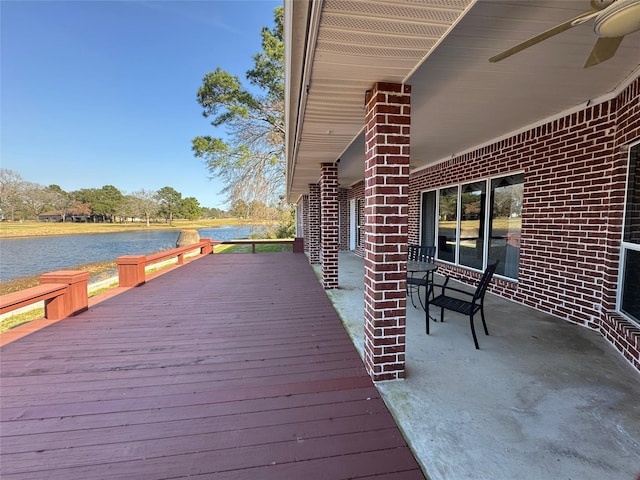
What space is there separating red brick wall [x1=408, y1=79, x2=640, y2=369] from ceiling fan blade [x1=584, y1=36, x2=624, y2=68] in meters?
1.50

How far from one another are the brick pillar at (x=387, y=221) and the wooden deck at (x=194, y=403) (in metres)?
0.35

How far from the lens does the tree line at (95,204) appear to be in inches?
855

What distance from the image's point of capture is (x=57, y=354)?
283 cm

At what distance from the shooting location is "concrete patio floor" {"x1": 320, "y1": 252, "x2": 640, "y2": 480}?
1.58m

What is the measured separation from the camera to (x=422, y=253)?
209 inches

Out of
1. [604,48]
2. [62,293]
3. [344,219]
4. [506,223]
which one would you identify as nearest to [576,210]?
[506,223]

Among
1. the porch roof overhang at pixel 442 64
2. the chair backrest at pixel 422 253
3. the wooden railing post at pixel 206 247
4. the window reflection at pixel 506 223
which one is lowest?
the wooden railing post at pixel 206 247

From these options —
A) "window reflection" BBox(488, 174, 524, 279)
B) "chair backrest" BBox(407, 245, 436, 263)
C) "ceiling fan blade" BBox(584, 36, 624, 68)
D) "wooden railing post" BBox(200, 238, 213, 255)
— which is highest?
"ceiling fan blade" BBox(584, 36, 624, 68)

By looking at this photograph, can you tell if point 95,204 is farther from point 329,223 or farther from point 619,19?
point 619,19

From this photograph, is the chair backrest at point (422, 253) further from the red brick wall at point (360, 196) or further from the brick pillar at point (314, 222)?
the red brick wall at point (360, 196)

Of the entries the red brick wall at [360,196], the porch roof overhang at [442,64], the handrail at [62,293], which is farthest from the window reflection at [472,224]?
the handrail at [62,293]

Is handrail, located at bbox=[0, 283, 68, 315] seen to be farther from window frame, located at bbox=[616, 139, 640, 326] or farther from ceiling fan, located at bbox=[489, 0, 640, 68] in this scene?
window frame, located at bbox=[616, 139, 640, 326]

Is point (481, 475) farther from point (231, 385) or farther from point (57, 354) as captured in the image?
point (57, 354)

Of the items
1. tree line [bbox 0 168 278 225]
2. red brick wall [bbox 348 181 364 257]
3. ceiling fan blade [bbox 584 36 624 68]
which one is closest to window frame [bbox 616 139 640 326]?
ceiling fan blade [bbox 584 36 624 68]
